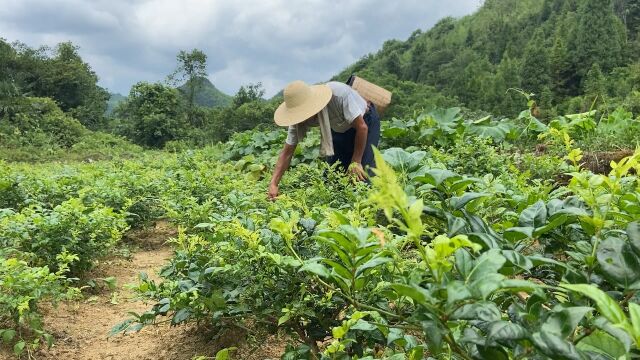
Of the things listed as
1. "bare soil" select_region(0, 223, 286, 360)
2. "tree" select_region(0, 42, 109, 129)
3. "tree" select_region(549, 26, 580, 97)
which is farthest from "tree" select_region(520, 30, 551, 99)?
"bare soil" select_region(0, 223, 286, 360)

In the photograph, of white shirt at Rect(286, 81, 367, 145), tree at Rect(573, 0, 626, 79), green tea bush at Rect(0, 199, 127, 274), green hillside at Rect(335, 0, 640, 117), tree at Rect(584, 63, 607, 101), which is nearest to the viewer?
green tea bush at Rect(0, 199, 127, 274)

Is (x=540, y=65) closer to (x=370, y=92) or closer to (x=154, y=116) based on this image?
(x=154, y=116)

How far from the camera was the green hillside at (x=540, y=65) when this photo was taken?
130 ft

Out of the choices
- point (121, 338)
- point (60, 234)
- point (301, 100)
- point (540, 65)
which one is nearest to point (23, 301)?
point (121, 338)

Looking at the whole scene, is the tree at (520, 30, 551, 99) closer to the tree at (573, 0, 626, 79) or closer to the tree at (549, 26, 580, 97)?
the tree at (549, 26, 580, 97)

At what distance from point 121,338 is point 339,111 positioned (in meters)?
2.48

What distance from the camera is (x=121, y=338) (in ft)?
8.26

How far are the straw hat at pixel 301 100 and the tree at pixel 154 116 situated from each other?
25472mm

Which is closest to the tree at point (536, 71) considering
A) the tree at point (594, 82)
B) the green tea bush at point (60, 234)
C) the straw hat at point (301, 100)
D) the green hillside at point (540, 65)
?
the green hillside at point (540, 65)

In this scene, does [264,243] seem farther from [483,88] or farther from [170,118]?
[483,88]

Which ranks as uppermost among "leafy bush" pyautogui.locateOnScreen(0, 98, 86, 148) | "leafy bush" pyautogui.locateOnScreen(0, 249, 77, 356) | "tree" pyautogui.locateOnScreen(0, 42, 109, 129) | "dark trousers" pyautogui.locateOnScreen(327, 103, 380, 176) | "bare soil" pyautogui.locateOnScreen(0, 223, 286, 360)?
"tree" pyautogui.locateOnScreen(0, 42, 109, 129)

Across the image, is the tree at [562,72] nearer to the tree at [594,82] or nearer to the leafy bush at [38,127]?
the tree at [594,82]

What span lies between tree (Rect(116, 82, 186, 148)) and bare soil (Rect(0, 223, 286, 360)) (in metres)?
26.3

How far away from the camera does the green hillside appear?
39531 mm
